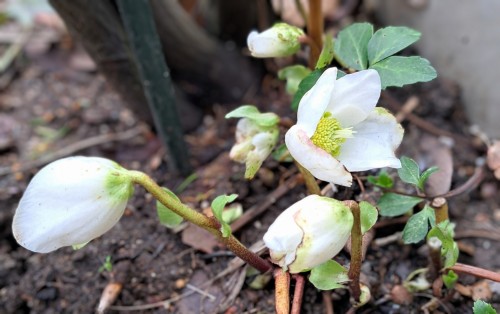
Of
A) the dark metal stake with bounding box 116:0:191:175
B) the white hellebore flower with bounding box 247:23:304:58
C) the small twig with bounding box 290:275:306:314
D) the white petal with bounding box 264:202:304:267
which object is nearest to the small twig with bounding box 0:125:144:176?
the dark metal stake with bounding box 116:0:191:175

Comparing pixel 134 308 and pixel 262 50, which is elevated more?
pixel 262 50

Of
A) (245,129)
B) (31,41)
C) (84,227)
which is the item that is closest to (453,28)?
(245,129)

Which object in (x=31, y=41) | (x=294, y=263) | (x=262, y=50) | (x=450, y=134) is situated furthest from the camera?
(x=31, y=41)

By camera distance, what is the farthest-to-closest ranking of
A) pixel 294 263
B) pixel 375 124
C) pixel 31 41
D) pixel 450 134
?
1. pixel 31 41
2. pixel 450 134
3. pixel 375 124
4. pixel 294 263

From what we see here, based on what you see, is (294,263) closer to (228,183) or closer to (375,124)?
(375,124)

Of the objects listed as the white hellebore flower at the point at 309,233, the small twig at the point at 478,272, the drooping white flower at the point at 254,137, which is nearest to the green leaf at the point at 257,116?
the drooping white flower at the point at 254,137

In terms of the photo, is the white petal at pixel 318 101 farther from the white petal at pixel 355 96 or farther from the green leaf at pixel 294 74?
the green leaf at pixel 294 74

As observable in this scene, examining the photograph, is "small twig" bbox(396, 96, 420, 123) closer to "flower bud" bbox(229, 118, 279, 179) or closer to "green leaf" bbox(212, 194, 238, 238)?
"flower bud" bbox(229, 118, 279, 179)
